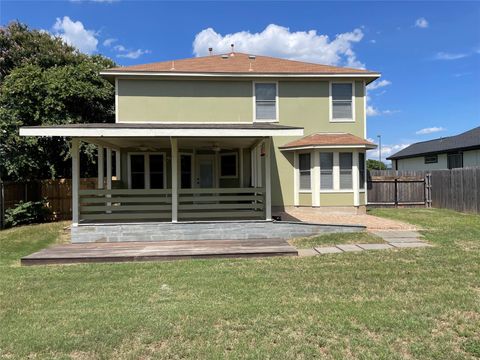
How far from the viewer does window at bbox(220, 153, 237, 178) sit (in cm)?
1570

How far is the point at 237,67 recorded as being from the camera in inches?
614

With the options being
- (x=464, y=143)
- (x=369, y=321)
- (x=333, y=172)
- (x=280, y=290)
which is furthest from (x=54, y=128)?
(x=464, y=143)

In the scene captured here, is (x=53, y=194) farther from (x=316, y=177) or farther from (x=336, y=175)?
(x=336, y=175)

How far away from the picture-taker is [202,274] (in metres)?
6.45

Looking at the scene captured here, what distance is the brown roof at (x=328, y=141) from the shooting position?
546 inches

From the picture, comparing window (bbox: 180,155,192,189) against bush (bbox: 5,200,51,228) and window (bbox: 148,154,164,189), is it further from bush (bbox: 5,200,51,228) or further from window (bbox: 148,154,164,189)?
bush (bbox: 5,200,51,228)

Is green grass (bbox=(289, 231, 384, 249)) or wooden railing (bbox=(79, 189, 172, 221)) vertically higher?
wooden railing (bbox=(79, 189, 172, 221))

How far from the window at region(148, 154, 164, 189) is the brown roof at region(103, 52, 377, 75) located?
337 centimetres

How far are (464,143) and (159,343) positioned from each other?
25.2 meters

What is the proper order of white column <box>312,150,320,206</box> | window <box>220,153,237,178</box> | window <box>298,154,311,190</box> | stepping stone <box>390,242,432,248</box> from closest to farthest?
1. stepping stone <box>390,242,432,248</box>
2. white column <box>312,150,320,206</box>
3. window <box>298,154,311,190</box>
4. window <box>220,153,237,178</box>

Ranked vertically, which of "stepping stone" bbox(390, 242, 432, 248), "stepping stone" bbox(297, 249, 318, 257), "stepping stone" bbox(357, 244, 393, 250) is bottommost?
"stepping stone" bbox(297, 249, 318, 257)

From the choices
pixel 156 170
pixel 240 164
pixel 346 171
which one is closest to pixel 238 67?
pixel 240 164

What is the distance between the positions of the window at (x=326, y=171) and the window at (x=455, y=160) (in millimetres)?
14147

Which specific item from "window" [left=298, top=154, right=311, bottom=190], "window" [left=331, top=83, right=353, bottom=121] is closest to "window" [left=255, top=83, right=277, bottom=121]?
"window" [left=298, top=154, right=311, bottom=190]
